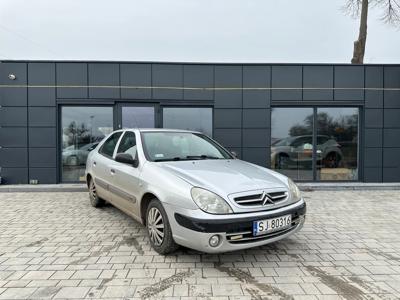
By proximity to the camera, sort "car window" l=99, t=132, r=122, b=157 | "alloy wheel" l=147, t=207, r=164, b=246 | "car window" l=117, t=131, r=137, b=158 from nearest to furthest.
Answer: "alloy wheel" l=147, t=207, r=164, b=246, "car window" l=117, t=131, r=137, b=158, "car window" l=99, t=132, r=122, b=157

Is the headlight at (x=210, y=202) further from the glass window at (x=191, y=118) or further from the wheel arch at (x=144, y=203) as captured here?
the glass window at (x=191, y=118)

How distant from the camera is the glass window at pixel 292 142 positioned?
330 inches

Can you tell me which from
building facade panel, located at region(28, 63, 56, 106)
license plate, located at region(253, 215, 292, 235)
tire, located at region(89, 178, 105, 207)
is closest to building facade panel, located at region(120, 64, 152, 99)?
building facade panel, located at region(28, 63, 56, 106)

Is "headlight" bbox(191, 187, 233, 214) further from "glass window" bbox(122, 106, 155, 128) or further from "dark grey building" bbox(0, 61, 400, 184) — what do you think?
"glass window" bbox(122, 106, 155, 128)

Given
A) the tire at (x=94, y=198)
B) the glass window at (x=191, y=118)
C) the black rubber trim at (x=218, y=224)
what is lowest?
the tire at (x=94, y=198)

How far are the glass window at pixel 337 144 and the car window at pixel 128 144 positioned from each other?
587 cm

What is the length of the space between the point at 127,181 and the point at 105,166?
999 millimetres

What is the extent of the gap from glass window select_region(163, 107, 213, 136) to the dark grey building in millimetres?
28

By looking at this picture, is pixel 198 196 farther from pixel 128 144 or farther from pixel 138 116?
pixel 138 116

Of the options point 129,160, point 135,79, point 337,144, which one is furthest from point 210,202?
point 337,144

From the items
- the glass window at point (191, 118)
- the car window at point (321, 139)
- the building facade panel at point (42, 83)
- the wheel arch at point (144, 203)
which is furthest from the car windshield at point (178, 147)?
the building facade panel at point (42, 83)

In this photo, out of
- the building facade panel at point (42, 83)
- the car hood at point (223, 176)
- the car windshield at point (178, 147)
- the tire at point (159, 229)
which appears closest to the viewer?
the car hood at point (223, 176)

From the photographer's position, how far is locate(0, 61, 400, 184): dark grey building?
25.7 ft

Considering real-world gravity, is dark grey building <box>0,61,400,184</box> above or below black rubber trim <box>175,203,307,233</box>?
above
